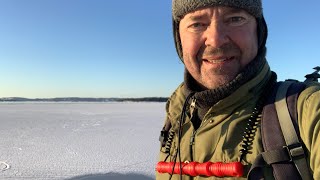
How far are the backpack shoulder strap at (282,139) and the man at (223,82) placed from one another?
46 mm

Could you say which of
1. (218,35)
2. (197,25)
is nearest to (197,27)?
(197,25)

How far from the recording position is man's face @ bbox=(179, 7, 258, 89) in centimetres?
139

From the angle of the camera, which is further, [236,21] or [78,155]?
[78,155]

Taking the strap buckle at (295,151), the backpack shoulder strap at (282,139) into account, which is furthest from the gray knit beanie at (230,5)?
the strap buckle at (295,151)

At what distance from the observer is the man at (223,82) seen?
130 cm

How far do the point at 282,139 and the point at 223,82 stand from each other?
1.30 feet

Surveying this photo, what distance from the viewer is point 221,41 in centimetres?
139

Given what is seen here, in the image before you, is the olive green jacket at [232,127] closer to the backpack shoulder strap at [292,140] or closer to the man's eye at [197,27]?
the backpack shoulder strap at [292,140]

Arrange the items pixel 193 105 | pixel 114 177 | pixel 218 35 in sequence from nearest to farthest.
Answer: pixel 218 35 → pixel 193 105 → pixel 114 177

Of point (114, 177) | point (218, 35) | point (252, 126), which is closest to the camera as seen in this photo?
point (252, 126)

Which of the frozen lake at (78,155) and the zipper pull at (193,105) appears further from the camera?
the frozen lake at (78,155)

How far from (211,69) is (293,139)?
1.62ft

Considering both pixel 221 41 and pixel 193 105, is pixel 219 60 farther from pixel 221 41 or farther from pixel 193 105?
pixel 193 105

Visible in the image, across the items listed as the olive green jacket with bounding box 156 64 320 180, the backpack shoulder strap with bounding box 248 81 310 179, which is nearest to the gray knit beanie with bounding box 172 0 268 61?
the olive green jacket with bounding box 156 64 320 180
